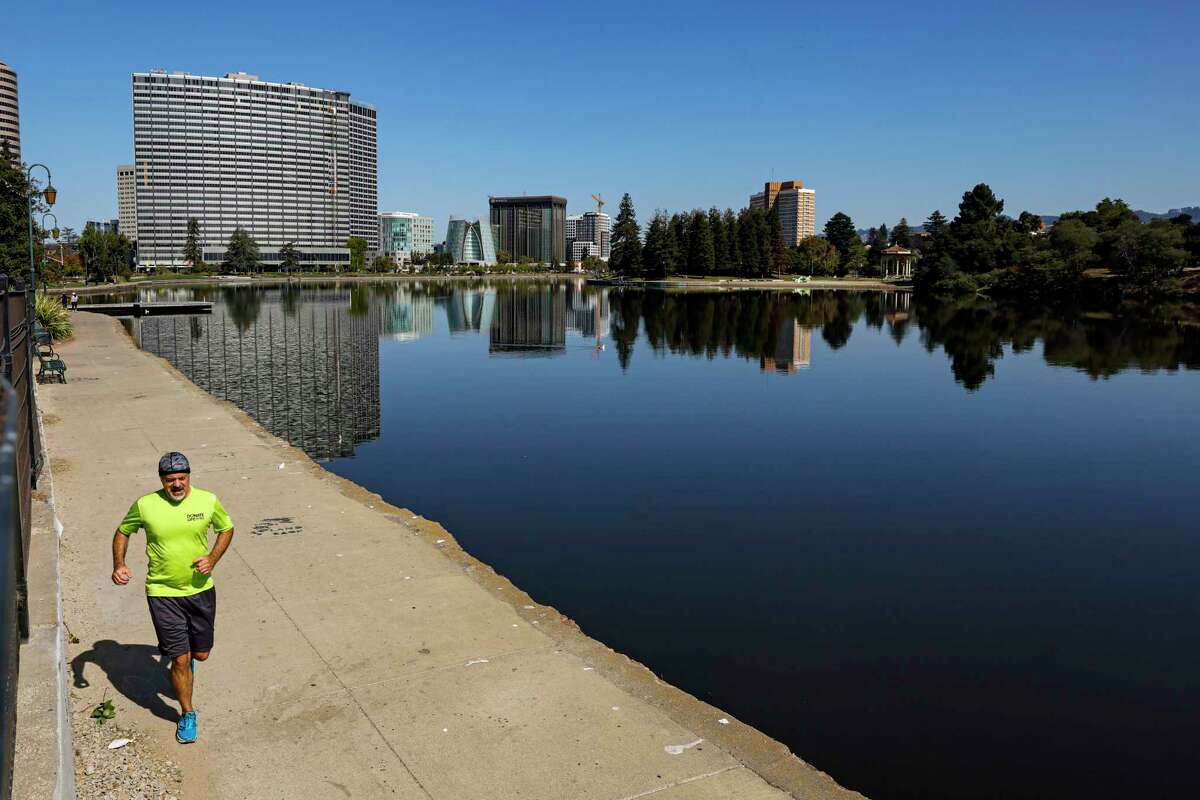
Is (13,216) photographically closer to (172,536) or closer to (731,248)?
(172,536)

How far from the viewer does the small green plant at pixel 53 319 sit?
115 ft

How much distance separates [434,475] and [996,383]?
22.9 metres

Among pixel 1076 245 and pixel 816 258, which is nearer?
pixel 1076 245

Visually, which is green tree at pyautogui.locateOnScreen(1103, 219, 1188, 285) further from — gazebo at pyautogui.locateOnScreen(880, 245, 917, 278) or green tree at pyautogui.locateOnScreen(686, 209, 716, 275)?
gazebo at pyautogui.locateOnScreen(880, 245, 917, 278)

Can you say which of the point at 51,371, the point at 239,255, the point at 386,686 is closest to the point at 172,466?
the point at 386,686

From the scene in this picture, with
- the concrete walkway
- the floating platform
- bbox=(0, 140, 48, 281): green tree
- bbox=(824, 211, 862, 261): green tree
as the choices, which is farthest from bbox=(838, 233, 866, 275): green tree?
the concrete walkway

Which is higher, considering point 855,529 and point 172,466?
point 172,466

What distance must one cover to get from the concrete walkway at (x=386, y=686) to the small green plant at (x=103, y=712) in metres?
0.12

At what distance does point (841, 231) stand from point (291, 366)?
178m

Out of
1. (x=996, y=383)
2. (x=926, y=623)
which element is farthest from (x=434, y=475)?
(x=996, y=383)

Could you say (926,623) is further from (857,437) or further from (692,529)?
(857,437)

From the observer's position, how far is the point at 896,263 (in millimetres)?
179500

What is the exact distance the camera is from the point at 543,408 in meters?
26.5

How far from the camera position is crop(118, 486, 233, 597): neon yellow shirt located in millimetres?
6469
